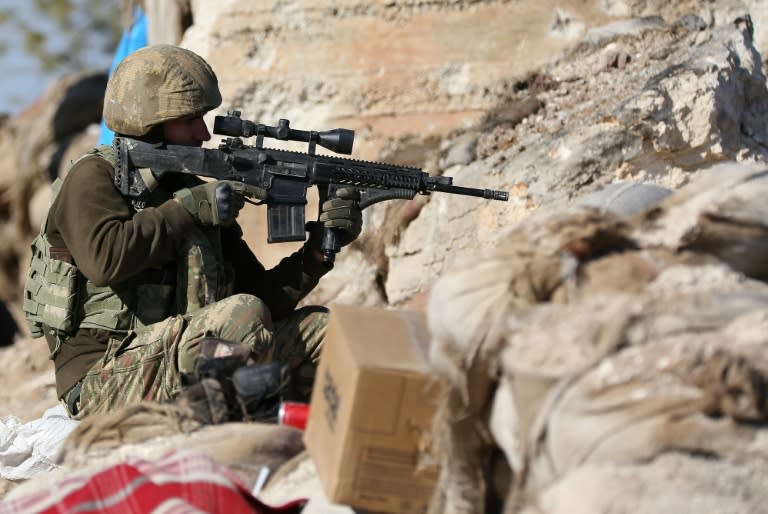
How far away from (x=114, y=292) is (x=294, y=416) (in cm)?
100

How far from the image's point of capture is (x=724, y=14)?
5.88 m

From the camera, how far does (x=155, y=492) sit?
2.74 m

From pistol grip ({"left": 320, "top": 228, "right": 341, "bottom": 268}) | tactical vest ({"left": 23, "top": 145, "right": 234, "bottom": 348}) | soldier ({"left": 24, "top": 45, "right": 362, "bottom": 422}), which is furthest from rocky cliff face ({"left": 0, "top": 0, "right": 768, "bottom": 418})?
tactical vest ({"left": 23, "top": 145, "right": 234, "bottom": 348})

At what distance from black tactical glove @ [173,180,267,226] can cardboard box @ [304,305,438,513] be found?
3.94ft

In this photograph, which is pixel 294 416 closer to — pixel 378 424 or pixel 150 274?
pixel 378 424

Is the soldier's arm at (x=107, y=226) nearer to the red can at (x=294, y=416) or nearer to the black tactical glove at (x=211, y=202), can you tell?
the black tactical glove at (x=211, y=202)

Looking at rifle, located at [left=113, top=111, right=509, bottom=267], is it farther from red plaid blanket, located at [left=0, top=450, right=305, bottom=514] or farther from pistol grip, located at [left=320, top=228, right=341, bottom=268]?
red plaid blanket, located at [left=0, top=450, right=305, bottom=514]

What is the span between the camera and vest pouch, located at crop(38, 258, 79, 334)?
12.2ft

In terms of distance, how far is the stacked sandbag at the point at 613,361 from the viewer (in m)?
2.13

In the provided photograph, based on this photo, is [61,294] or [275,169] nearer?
[61,294]

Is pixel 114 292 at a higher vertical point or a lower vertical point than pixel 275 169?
lower

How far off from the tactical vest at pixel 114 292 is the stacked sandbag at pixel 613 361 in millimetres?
1481

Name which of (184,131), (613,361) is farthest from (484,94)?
(613,361)

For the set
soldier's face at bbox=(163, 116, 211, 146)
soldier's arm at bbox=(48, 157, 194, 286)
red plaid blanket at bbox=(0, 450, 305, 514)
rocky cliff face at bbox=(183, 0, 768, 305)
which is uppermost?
rocky cliff face at bbox=(183, 0, 768, 305)
